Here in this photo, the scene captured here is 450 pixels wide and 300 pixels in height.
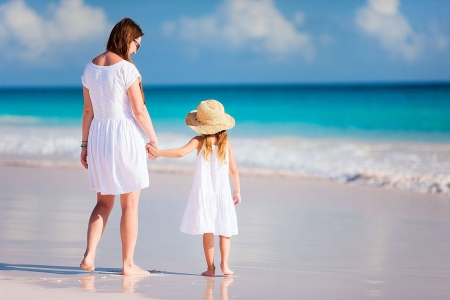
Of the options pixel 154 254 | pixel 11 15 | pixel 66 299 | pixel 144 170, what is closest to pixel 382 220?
pixel 154 254

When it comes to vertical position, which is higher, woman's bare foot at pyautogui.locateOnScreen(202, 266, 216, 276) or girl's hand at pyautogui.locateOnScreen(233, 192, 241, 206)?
girl's hand at pyautogui.locateOnScreen(233, 192, 241, 206)

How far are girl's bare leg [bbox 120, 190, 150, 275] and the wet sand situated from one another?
0.10 m

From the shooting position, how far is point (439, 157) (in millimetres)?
10531

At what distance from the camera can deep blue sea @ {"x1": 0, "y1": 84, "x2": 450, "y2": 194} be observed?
8.69 m

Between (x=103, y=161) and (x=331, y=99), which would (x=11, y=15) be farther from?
(x=103, y=161)

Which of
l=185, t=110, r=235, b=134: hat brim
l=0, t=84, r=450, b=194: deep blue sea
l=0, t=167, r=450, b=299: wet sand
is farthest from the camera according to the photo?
l=0, t=84, r=450, b=194: deep blue sea

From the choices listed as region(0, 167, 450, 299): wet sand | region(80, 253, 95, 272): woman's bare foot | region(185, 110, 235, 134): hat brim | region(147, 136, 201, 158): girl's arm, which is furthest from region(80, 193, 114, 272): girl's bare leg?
region(185, 110, 235, 134): hat brim

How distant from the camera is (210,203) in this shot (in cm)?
365

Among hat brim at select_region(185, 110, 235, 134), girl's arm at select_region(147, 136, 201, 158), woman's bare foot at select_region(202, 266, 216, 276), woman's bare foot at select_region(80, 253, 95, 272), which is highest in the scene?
hat brim at select_region(185, 110, 235, 134)

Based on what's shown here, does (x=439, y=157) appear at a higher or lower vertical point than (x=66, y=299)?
higher

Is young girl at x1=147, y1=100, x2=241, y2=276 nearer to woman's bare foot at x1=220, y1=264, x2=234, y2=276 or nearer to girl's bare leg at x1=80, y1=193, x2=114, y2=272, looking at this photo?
woman's bare foot at x1=220, y1=264, x2=234, y2=276

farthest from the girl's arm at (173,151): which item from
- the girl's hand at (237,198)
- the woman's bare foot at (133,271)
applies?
the woman's bare foot at (133,271)

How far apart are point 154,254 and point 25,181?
3.53 meters

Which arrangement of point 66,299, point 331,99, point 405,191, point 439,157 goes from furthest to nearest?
point 331,99 → point 439,157 → point 405,191 → point 66,299
